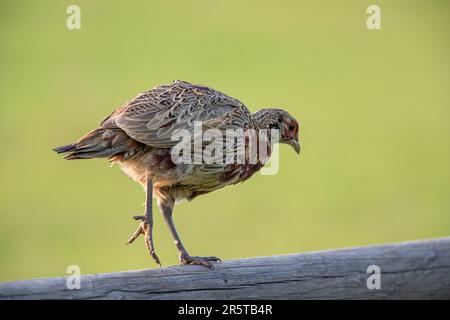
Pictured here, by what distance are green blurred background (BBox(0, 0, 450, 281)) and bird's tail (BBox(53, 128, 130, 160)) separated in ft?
15.0

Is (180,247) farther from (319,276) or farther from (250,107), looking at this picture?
(250,107)

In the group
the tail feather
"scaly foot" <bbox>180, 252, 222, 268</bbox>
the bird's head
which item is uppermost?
the bird's head

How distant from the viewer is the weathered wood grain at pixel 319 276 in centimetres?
462

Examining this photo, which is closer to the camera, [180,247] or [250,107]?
[180,247]

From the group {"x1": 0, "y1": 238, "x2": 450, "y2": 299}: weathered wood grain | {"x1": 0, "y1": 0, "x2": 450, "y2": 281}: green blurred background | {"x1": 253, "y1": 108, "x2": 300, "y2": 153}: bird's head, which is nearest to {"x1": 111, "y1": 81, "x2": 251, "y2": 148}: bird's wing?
{"x1": 253, "y1": 108, "x2": 300, "y2": 153}: bird's head

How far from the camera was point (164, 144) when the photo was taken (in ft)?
19.4

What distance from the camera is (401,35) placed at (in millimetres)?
18203

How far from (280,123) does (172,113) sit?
1.02 meters

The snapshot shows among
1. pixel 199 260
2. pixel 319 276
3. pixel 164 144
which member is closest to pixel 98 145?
pixel 164 144

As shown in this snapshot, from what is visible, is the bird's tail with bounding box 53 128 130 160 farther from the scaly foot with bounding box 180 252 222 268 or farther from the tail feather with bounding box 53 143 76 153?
the scaly foot with bounding box 180 252 222 268

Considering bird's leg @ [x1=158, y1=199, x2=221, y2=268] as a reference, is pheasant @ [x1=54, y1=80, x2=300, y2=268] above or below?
above

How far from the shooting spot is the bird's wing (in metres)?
5.92

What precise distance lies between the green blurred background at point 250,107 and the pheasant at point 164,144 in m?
4.29
